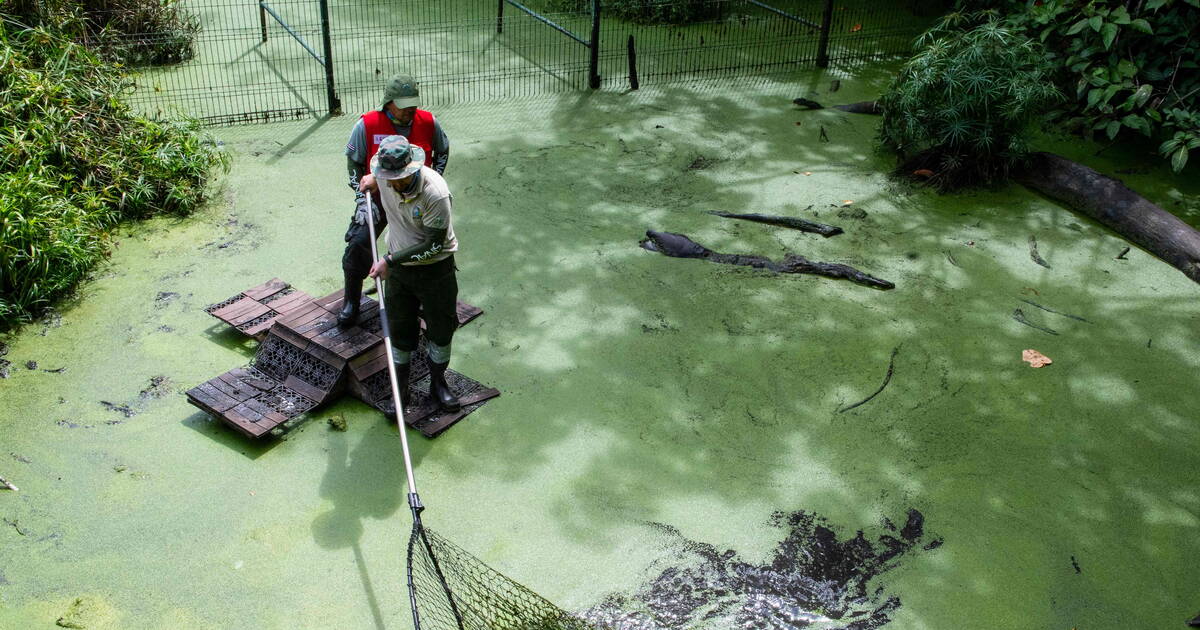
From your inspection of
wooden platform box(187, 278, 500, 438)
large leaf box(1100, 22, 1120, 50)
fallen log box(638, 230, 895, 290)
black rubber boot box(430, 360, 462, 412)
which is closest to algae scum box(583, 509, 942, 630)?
black rubber boot box(430, 360, 462, 412)

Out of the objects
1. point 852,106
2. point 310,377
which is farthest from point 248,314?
point 852,106

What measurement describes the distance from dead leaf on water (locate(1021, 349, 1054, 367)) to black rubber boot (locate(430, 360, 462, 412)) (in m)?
2.77

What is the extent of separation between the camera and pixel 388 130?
399 centimetres

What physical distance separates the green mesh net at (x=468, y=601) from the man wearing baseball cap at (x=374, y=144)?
147cm

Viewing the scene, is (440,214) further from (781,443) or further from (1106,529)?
(1106,529)

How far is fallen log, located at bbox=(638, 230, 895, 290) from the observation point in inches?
201

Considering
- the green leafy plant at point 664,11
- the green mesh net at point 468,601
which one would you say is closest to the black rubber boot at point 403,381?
the green mesh net at point 468,601

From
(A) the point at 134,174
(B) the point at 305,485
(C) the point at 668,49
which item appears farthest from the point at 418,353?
(C) the point at 668,49

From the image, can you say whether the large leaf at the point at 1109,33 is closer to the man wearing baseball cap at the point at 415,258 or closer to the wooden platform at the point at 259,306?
the man wearing baseball cap at the point at 415,258

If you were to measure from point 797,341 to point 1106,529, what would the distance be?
1.59 meters

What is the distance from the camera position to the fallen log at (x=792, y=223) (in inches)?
219

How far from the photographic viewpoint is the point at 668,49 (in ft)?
27.5

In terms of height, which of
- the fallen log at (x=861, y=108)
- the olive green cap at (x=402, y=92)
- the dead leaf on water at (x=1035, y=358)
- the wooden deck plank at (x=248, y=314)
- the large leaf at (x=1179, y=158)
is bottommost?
the dead leaf on water at (x=1035, y=358)

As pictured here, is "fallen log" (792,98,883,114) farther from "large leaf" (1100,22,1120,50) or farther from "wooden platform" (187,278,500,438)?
"wooden platform" (187,278,500,438)
